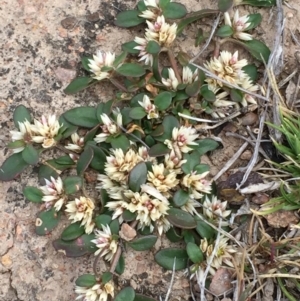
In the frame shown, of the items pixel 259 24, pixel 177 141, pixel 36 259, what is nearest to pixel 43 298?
pixel 36 259

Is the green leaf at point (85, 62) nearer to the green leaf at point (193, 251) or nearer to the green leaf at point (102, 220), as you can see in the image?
the green leaf at point (102, 220)

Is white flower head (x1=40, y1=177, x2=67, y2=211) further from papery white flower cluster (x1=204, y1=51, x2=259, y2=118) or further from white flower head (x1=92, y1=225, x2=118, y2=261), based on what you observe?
papery white flower cluster (x1=204, y1=51, x2=259, y2=118)

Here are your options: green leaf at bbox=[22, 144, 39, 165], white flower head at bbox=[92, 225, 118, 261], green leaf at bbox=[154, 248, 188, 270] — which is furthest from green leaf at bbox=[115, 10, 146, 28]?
green leaf at bbox=[154, 248, 188, 270]

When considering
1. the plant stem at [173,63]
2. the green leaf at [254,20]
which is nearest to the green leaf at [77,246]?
the plant stem at [173,63]

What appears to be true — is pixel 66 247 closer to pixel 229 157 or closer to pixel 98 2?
pixel 229 157

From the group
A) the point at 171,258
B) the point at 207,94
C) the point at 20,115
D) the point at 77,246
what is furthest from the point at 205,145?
the point at 20,115

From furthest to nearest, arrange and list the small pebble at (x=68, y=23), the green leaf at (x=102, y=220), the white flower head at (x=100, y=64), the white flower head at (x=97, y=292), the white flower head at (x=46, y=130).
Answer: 1. the small pebble at (x=68, y=23)
2. the white flower head at (x=100, y=64)
3. the white flower head at (x=46, y=130)
4. the green leaf at (x=102, y=220)
5. the white flower head at (x=97, y=292)
